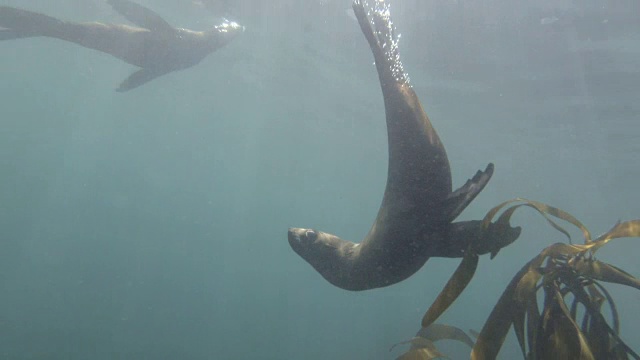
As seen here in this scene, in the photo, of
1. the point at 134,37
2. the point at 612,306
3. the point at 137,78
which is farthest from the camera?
the point at 137,78

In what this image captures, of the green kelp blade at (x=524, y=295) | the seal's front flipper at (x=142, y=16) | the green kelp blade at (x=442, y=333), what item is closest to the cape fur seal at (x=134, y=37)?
the seal's front flipper at (x=142, y=16)

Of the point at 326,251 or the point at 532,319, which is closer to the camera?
the point at 532,319

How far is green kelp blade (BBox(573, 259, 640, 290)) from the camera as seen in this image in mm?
2262

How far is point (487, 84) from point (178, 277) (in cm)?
4334

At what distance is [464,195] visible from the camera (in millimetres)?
2439

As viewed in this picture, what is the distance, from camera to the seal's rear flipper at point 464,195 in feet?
8.03

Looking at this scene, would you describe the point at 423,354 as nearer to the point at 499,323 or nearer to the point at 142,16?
the point at 499,323

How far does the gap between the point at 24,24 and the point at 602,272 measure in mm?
9127

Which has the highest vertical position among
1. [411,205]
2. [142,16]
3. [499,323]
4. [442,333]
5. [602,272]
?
[142,16]

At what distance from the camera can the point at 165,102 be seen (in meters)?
48.2

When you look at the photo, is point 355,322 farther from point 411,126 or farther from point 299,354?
point 411,126

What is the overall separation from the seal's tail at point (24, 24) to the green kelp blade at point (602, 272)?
8.96 metres

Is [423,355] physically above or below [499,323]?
below

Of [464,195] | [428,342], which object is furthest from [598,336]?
[428,342]
